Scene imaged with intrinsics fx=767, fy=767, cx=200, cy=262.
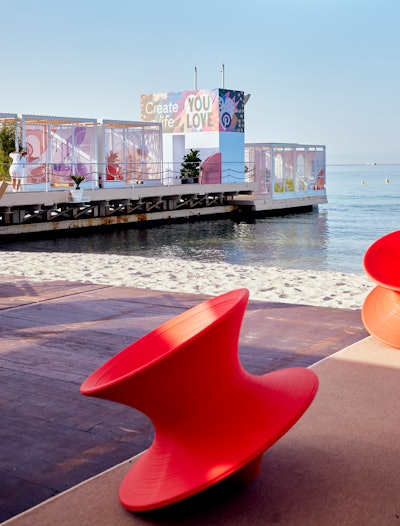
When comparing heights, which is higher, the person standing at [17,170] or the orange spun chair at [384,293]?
the person standing at [17,170]

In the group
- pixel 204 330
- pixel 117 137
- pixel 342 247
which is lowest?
pixel 342 247

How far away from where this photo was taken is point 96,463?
330 centimetres

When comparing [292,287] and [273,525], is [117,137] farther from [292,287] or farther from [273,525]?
[273,525]

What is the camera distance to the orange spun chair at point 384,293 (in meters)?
5.21

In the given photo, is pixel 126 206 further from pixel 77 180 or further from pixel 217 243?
pixel 217 243

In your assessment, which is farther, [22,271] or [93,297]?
[22,271]

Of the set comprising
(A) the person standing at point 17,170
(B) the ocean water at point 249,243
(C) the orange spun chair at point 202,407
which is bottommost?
(B) the ocean water at point 249,243

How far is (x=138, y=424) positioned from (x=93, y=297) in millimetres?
3695

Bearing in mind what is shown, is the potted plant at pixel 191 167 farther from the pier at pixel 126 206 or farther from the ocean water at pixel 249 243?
the ocean water at pixel 249 243

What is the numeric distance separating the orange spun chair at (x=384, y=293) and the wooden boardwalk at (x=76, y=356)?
8.8 inches

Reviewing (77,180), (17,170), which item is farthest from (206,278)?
(77,180)

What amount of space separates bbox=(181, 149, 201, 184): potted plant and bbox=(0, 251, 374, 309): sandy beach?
19.2 meters

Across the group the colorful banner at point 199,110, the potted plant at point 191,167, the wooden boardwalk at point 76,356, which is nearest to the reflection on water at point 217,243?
the potted plant at point 191,167

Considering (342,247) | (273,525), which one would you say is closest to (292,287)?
(273,525)
